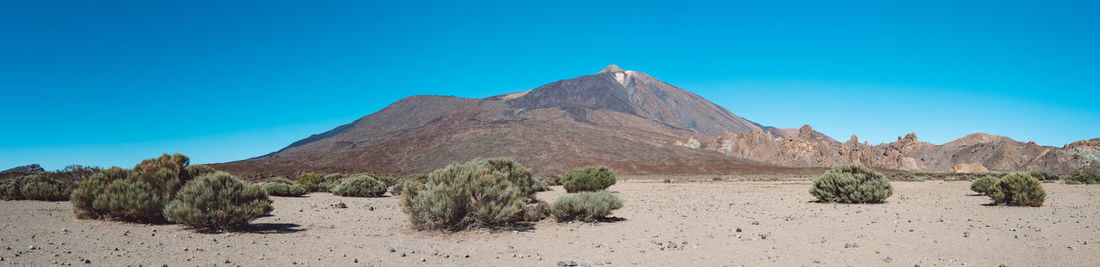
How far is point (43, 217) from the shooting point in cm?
991

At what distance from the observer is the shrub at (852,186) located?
1538 cm

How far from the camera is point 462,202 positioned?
9312 mm

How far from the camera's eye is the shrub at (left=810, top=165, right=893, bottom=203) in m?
15.4

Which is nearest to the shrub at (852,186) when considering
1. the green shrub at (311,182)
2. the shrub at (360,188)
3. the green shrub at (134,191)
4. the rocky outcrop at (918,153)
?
the shrub at (360,188)

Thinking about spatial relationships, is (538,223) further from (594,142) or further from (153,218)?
(594,142)

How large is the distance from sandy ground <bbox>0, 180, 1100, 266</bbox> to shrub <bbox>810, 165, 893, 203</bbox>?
3747mm

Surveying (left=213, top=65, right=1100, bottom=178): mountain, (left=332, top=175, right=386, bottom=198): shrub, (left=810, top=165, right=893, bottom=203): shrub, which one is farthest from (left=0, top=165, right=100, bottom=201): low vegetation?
(left=213, top=65, right=1100, bottom=178): mountain

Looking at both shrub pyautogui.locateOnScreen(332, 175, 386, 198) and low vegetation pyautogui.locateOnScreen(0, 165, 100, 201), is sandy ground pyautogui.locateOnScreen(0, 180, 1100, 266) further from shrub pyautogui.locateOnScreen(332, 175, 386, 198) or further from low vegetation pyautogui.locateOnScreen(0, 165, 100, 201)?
shrub pyautogui.locateOnScreen(332, 175, 386, 198)

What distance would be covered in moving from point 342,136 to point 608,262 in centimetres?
17437

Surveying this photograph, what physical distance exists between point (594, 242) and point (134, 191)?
27.0ft

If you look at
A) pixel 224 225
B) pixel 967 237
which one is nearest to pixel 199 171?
pixel 224 225

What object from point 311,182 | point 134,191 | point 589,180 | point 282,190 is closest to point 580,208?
point 134,191

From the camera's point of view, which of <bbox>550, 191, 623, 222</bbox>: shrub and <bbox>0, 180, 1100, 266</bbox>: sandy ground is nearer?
<bbox>0, 180, 1100, 266</bbox>: sandy ground

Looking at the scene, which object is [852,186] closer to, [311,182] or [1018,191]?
[1018,191]
